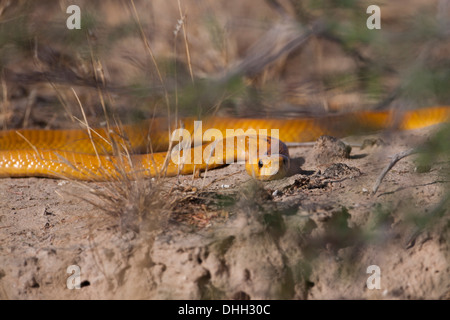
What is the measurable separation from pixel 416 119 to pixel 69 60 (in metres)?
3.90

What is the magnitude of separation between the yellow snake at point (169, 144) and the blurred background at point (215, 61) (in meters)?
0.20

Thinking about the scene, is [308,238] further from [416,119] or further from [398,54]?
[416,119]

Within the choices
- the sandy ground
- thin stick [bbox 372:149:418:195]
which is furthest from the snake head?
thin stick [bbox 372:149:418:195]

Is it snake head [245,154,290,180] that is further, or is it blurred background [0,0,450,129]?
snake head [245,154,290,180]

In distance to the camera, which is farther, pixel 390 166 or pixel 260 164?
→ pixel 260 164

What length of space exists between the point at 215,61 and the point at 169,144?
8.55 ft

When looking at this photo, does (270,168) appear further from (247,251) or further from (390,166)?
(247,251)

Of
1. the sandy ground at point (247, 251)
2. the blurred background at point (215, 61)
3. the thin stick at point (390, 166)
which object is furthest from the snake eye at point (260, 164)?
the thin stick at point (390, 166)

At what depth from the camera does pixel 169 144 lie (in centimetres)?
436

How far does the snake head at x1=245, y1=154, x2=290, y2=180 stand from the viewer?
408 cm

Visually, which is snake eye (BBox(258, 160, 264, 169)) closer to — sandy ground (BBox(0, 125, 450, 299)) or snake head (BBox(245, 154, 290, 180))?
snake head (BBox(245, 154, 290, 180))

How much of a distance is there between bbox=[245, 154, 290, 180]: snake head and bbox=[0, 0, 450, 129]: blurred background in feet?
1.19

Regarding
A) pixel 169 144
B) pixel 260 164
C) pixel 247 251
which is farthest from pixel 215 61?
pixel 247 251

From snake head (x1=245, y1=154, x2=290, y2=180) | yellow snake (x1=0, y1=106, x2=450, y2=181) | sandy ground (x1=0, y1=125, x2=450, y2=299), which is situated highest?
yellow snake (x1=0, y1=106, x2=450, y2=181)
